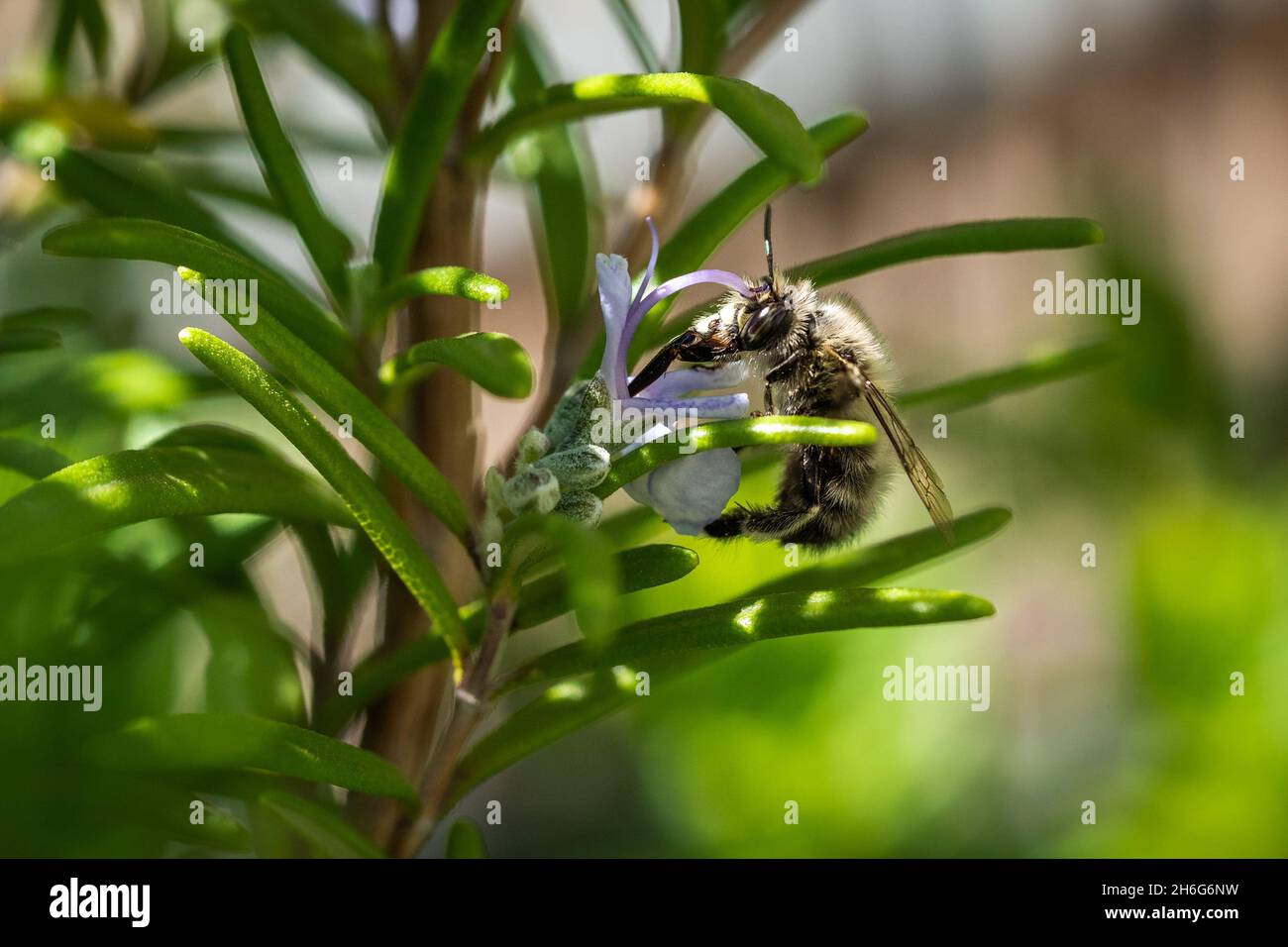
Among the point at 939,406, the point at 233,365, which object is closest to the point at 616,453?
the point at 233,365

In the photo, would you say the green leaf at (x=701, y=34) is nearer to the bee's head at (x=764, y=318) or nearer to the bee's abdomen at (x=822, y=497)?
the bee's head at (x=764, y=318)

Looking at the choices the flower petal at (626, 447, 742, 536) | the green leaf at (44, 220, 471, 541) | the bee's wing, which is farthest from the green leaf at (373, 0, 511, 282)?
the bee's wing

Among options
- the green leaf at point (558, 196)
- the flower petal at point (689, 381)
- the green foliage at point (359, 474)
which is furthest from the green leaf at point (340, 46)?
the flower petal at point (689, 381)

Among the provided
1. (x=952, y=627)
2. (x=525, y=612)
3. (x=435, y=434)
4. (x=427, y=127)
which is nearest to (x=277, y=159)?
(x=427, y=127)

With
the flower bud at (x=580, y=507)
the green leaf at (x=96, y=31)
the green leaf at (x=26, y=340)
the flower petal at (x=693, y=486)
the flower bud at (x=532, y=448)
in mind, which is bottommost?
the flower bud at (x=580, y=507)

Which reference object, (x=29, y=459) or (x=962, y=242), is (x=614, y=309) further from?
(x=29, y=459)

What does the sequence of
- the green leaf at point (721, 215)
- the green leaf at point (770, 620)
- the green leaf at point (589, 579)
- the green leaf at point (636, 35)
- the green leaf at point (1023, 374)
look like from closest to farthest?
the green leaf at point (589, 579), the green leaf at point (770, 620), the green leaf at point (721, 215), the green leaf at point (1023, 374), the green leaf at point (636, 35)
